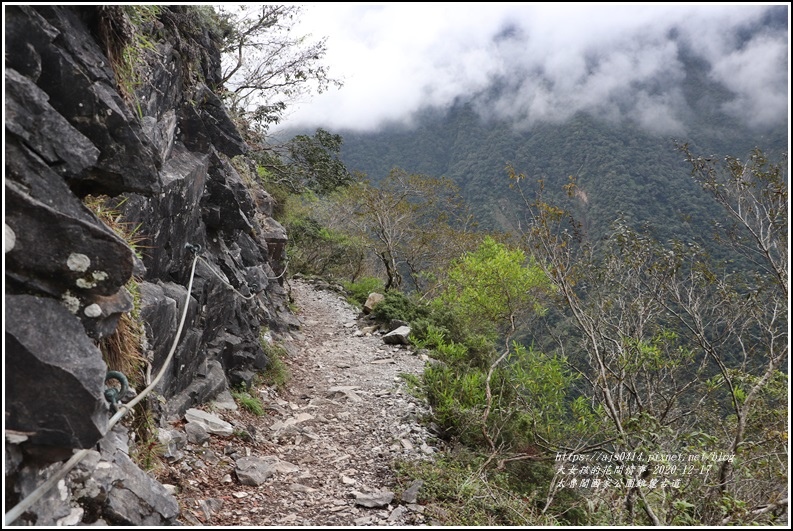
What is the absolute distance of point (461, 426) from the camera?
6.82 metres

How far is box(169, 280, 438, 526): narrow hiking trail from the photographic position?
13.8 ft

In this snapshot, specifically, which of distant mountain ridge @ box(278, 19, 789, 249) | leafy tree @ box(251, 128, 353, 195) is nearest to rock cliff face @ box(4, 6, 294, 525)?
distant mountain ridge @ box(278, 19, 789, 249)

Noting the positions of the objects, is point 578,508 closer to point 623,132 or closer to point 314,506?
point 314,506

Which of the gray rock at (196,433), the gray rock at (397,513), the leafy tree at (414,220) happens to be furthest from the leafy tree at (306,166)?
the gray rock at (397,513)

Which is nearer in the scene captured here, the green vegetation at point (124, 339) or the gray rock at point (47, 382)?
the gray rock at point (47, 382)

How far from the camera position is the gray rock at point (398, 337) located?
1184cm

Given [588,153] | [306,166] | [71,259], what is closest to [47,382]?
[71,259]

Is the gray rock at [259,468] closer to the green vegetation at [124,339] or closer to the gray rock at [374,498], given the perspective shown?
the gray rock at [374,498]

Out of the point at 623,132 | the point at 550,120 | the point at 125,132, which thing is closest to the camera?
the point at 125,132

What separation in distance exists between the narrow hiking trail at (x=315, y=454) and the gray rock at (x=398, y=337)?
1.59 meters

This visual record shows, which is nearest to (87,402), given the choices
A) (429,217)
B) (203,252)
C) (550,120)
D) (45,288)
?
(45,288)

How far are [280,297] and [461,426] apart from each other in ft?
25.3

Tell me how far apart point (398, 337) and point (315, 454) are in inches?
248

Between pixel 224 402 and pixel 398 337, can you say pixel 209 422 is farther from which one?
pixel 398 337
